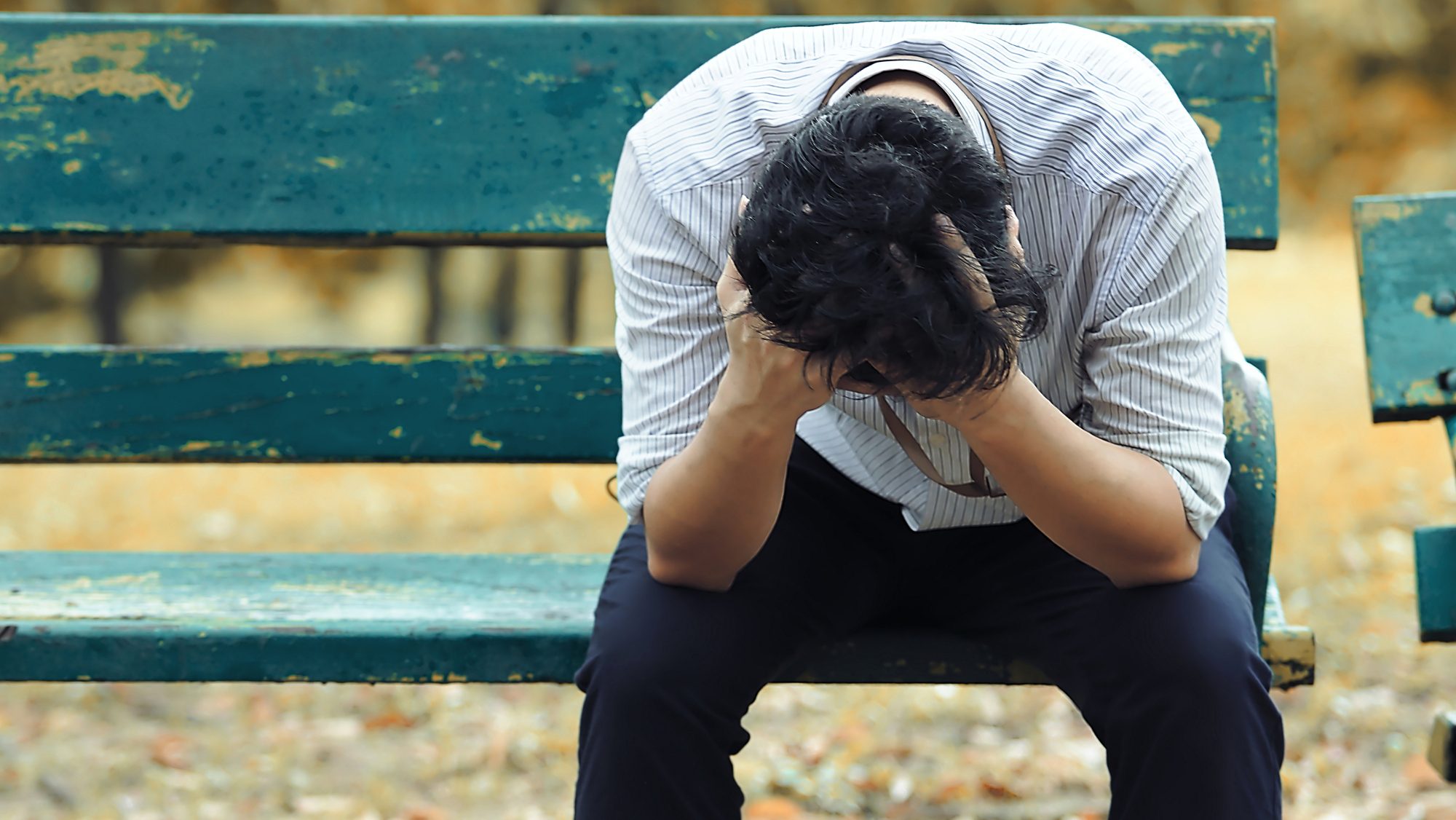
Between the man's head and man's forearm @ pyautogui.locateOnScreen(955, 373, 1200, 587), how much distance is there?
0.08m

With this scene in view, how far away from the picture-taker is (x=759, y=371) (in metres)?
1.23

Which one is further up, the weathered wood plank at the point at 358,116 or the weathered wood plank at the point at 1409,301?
the weathered wood plank at the point at 358,116

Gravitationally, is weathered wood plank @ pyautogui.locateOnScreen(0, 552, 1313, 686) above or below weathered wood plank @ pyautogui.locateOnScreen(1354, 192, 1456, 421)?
below

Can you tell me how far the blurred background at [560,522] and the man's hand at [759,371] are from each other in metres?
1.16

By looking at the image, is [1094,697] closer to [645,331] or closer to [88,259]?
[645,331]

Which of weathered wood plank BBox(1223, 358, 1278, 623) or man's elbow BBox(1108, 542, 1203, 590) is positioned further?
weathered wood plank BBox(1223, 358, 1278, 623)

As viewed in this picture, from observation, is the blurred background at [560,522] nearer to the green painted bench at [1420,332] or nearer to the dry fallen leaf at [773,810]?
the dry fallen leaf at [773,810]

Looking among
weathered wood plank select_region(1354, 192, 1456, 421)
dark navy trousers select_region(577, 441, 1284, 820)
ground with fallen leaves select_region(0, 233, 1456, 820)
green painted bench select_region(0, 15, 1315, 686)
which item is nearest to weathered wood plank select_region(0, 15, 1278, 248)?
green painted bench select_region(0, 15, 1315, 686)

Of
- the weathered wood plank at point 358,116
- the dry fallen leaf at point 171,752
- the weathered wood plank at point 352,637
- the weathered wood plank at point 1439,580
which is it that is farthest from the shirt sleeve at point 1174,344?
the dry fallen leaf at point 171,752

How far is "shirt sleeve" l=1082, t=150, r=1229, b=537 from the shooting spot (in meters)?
1.30

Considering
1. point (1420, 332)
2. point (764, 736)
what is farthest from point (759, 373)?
point (764, 736)

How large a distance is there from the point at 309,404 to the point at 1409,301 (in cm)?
149

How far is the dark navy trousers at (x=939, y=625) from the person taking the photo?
1.25 metres

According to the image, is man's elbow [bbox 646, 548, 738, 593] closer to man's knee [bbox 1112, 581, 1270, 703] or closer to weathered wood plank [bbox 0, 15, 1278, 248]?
man's knee [bbox 1112, 581, 1270, 703]
